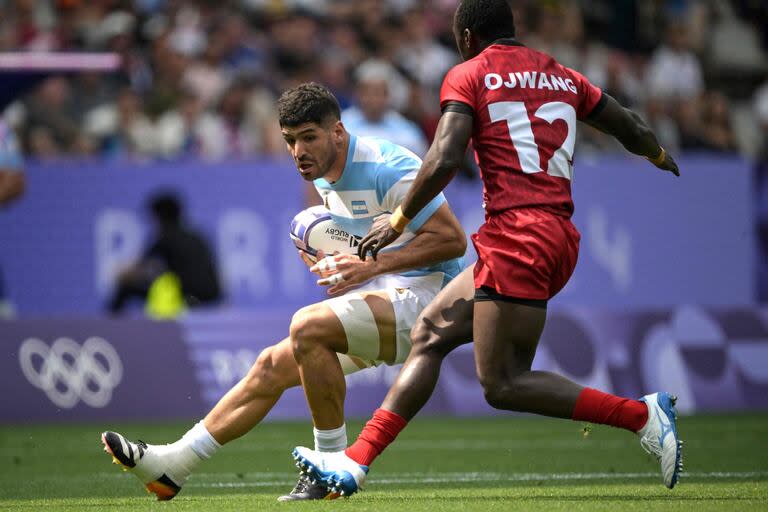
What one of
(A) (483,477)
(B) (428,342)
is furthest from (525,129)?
(A) (483,477)

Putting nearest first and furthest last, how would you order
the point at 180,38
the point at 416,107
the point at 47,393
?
1. the point at 47,393
2. the point at 416,107
3. the point at 180,38

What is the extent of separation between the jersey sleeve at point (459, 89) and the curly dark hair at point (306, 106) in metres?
0.73

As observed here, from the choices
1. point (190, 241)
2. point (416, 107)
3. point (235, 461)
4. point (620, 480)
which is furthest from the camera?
point (416, 107)

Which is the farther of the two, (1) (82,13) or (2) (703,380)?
(1) (82,13)

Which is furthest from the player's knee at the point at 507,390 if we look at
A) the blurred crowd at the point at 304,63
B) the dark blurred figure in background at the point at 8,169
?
the blurred crowd at the point at 304,63

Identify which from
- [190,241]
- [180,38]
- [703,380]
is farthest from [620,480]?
[180,38]

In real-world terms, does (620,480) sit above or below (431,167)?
below

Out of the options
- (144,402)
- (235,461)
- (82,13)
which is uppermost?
(82,13)

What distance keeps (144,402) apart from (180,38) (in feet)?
18.6

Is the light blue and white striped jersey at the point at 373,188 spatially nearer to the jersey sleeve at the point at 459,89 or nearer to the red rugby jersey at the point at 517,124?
the red rugby jersey at the point at 517,124

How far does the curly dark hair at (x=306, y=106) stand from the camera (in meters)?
6.78

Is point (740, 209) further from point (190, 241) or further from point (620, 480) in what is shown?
point (620, 480)

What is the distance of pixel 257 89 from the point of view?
16094 mm

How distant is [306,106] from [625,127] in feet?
5.02
